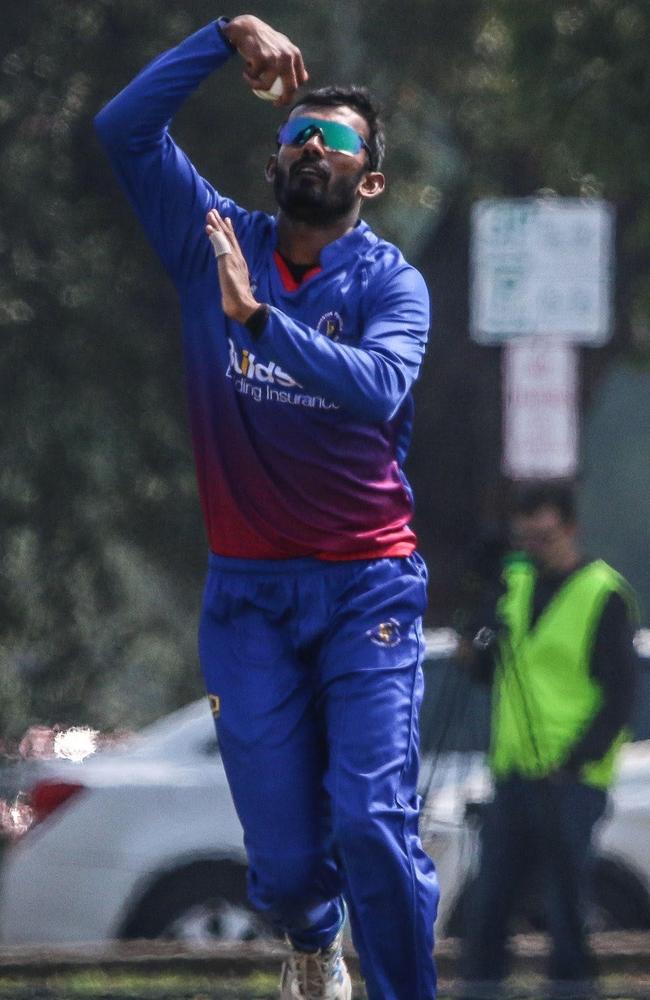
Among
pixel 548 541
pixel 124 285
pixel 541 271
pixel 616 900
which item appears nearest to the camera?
pixel 548 541

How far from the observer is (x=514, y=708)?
771 cm

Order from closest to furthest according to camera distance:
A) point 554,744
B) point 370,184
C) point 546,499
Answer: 1. point 370,184
2. point 554,744
3. point 546,499

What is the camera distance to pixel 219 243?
15.1 ft

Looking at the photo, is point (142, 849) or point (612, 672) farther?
point (142, 849)

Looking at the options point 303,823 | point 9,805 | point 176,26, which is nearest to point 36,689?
point 9,805

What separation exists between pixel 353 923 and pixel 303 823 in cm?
24

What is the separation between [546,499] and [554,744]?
2.97ft

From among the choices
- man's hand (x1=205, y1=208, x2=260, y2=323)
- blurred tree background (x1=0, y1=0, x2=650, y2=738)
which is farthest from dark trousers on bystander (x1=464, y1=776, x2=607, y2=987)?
blurred tree background (x1=0, y1=0, x2=650, y2=738)

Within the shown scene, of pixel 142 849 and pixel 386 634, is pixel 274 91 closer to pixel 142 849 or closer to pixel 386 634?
pixel 386 634

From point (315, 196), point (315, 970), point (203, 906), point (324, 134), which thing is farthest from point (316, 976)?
point (203, 906)

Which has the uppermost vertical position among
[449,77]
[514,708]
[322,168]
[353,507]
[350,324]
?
[449,77]

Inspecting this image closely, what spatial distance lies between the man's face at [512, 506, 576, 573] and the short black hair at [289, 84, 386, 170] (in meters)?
2.95

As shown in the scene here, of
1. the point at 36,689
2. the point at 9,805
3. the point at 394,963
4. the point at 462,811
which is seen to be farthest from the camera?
the point at 36,689

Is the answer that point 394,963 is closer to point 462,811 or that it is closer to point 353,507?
point 353,507
